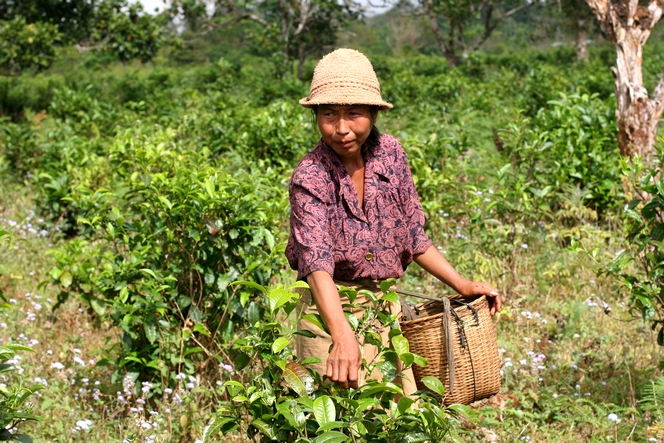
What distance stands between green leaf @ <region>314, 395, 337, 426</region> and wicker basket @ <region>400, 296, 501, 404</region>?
0.64m

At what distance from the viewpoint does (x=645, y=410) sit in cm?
344

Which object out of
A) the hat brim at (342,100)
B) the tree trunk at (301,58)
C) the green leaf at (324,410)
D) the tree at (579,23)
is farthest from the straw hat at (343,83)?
the tree at (579,23)

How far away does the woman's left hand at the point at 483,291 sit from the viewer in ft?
8.72

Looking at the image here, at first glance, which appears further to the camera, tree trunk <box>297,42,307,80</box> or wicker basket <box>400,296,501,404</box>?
tree trunk <box>297,42,307,80</box>

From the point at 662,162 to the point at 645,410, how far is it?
1.07 meters

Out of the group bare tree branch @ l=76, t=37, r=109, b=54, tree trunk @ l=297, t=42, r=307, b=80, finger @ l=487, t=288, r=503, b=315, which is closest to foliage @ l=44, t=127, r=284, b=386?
finger @ l=487, t=288, r=503, b=315

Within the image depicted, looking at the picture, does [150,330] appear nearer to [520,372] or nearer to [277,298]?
[277,298]

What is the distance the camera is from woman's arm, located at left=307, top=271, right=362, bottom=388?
2096mm

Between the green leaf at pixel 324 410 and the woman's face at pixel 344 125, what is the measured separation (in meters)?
0.82

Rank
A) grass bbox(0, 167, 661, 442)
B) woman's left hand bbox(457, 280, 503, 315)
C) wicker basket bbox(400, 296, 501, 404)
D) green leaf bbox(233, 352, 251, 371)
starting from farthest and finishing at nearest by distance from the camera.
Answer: grass bbox(0, 167, 661, 442) < woman's left hand bbox(457, 280, 503, 315) < wicker basket bbox(400, 296, 501, 404) < green leaf bbox(233, 352, 251, 371)

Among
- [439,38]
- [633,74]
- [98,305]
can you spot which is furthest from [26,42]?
[439,38]

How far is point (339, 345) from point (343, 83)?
2.59 feet

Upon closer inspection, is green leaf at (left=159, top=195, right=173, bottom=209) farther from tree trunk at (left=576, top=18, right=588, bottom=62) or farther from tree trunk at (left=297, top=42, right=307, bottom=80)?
tree trunk at (left=576, top=18, right=588, bottom=62)

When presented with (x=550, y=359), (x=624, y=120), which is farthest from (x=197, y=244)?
(x=624, y=120)
